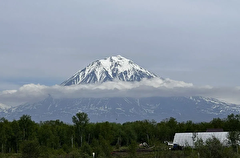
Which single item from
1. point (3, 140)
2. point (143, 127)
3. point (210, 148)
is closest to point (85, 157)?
point (210, 148)

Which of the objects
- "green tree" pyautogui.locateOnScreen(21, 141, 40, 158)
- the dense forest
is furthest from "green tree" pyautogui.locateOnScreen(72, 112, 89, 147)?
"green tree" pyautogui.locateOnScreen(21, 141, 40, 158)

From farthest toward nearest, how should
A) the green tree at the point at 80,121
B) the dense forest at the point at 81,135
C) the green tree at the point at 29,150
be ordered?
the green tree at the point at 80,121, the dense forest at the point at 81,135, the green tree at the point at 29,150

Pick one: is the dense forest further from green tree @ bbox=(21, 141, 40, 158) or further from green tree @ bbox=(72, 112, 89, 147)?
green tree @ bbox=(21, 141, 40, 158)

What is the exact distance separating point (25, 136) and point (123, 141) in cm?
5147

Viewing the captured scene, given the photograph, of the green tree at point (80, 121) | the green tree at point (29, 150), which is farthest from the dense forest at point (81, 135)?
the green tree at point (29, 150)

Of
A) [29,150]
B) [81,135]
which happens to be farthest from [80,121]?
[29,150]

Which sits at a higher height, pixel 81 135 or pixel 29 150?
pixel 81 135

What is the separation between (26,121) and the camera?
13012 cm

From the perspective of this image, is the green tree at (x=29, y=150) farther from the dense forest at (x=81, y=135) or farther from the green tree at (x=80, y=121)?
the green tree at (x=80, y=121)

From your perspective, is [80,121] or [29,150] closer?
[29,150]

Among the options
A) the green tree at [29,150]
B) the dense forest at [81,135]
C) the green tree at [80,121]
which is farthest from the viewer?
the green tree at [80,121]

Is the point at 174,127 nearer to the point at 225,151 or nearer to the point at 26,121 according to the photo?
the point at 26,121

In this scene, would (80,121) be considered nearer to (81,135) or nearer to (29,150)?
(81,135)

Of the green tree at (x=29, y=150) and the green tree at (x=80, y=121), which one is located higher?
the green tree at (x=80, y=121)
